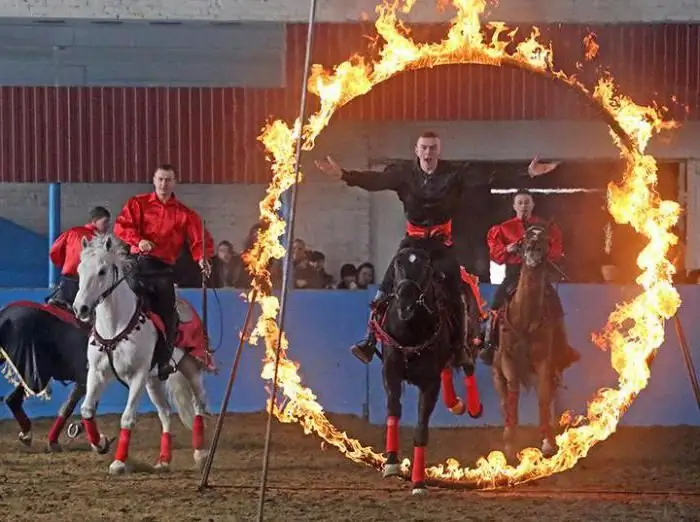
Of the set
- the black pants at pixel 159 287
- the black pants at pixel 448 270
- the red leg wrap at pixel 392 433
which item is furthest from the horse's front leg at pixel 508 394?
the black pants at pixel 159 287

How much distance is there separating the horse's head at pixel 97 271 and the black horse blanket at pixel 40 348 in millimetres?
2236

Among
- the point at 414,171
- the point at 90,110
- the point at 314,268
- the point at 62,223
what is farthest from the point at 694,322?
the point at 62,223

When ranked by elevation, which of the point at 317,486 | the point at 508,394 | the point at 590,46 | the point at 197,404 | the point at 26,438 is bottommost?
the point at 317,486

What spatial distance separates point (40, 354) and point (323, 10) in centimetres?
605

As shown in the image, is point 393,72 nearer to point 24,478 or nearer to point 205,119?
point 24,478

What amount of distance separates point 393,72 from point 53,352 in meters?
4.55

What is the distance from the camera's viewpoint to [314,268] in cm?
1609

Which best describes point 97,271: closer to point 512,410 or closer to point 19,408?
point 19,408

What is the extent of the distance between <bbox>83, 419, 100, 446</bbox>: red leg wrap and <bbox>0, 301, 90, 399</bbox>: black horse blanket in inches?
55.1

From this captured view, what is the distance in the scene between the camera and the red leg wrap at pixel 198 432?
12.1 m

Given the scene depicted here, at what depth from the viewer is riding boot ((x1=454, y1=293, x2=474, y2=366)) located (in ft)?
34.8

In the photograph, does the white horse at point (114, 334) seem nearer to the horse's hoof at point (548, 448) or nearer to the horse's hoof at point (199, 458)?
the horse's hoof at point (199, 458)

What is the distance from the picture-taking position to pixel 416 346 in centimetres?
1017

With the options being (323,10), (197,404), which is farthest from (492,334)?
(323,10)
